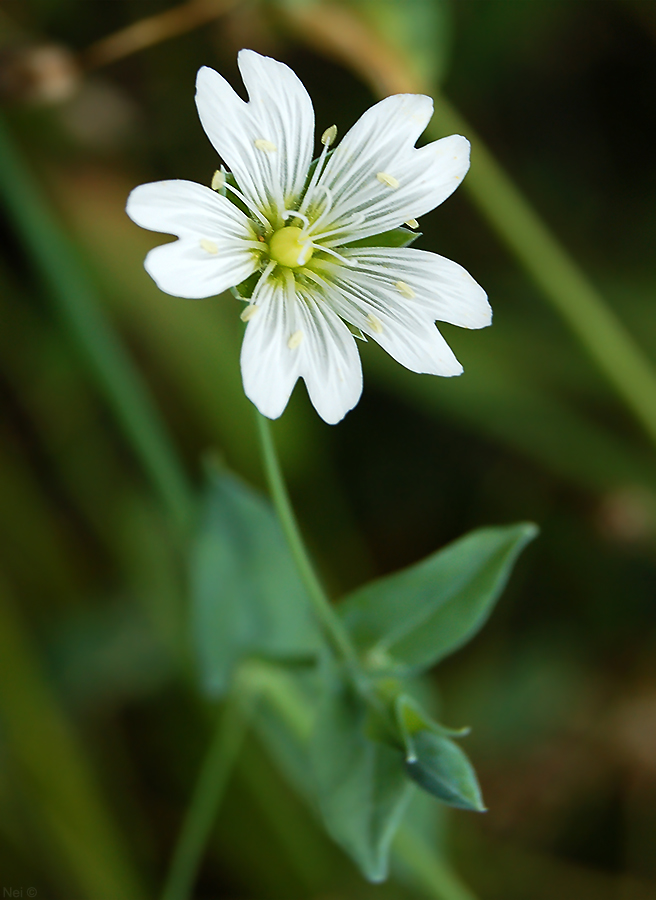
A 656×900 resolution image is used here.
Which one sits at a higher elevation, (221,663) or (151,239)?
(151,239)

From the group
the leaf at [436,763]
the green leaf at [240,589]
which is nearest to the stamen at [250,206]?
the green leaf at [240,589]

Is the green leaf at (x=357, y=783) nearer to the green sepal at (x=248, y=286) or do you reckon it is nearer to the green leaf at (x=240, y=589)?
the green leaf at (x=240, y=589)

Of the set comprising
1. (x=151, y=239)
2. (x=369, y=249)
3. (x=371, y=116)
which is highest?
(x=151, y=239)

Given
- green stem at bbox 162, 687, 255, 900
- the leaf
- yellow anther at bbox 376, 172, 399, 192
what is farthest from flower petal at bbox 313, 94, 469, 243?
green stem at bbox 162, 687, 255, 900

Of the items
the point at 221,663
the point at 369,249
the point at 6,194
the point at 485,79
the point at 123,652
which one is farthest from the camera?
the point at 485,79

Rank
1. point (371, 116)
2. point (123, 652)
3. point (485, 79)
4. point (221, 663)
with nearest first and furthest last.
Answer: point (371, 116) < point (221, 663) < point (123, 652) < point (485, 79)

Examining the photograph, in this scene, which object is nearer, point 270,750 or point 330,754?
point 330,754

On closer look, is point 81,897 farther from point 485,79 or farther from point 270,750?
point 485,79

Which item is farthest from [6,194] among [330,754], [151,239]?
[330,754]
